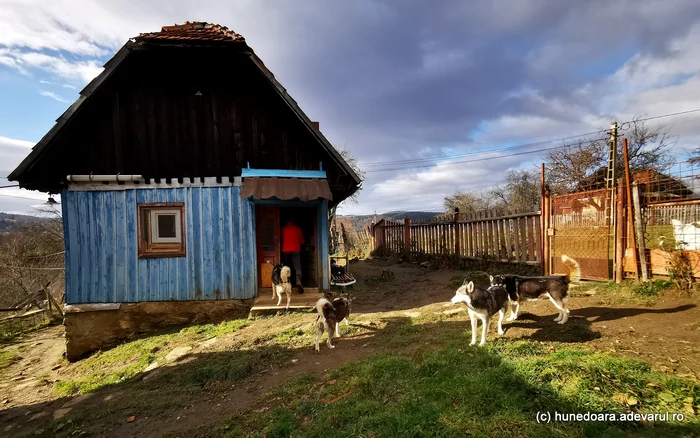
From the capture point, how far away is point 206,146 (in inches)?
362

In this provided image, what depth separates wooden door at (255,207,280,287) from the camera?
9898 mm

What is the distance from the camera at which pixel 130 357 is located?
736 cm

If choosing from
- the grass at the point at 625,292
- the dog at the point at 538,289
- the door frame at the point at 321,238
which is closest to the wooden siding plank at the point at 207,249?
the door frame at the point at 321,238

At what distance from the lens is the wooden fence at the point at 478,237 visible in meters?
10.4

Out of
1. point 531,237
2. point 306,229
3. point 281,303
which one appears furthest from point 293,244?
point 531,237

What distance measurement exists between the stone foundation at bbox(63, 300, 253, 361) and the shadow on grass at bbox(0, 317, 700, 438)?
272 cm

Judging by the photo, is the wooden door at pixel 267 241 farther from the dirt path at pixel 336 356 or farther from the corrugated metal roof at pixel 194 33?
the corrugated metal roof at pixel 194 33

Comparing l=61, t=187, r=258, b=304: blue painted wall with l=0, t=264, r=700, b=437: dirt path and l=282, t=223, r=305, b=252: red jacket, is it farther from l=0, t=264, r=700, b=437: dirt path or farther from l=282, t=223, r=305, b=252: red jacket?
l=0, t=264, r=700, b=437: dirt path

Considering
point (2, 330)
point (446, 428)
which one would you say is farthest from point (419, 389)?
point (2, 330)

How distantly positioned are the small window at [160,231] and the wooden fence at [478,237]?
1016 centimetres

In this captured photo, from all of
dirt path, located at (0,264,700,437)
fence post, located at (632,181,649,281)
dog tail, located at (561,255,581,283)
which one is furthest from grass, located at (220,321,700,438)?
fence post, located at (632,181,649,281)

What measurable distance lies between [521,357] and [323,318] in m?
3.10

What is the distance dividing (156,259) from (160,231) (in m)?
0.77

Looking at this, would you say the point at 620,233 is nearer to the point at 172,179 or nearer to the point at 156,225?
the point at 172,179
